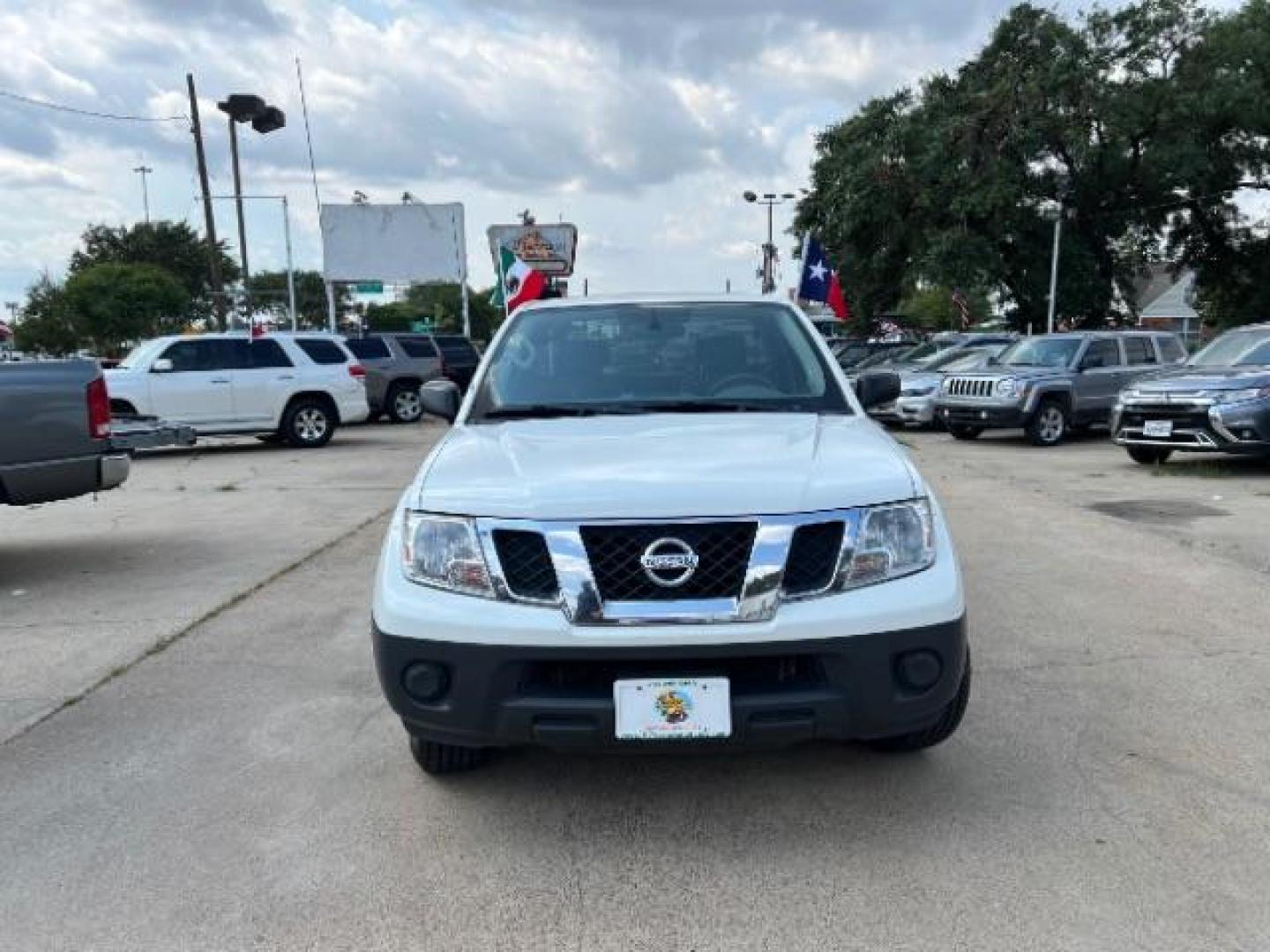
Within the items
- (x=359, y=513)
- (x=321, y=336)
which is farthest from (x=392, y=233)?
(x=359, y=513)

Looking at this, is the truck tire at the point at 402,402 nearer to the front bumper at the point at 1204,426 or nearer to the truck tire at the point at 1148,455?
the truck tire at the point at 1148,455

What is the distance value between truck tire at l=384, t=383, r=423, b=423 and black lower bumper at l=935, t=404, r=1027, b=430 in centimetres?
1047

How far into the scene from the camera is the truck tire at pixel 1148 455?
12383 millimetres

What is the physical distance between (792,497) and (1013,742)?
63.2 inches

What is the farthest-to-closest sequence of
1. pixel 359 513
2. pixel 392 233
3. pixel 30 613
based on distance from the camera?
pixel 392 233
pixel 359 513
pixel 30 613

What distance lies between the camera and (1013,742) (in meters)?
3.79

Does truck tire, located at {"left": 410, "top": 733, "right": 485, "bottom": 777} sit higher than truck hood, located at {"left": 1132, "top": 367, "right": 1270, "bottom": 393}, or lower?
lower

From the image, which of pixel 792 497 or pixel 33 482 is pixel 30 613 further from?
pixel 792 497

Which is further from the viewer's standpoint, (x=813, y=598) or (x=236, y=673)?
(x=236, y=673)

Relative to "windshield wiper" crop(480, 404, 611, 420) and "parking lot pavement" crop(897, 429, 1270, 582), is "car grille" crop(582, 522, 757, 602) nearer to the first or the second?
"windshield wiper" crop(480, 404, 611, 420)

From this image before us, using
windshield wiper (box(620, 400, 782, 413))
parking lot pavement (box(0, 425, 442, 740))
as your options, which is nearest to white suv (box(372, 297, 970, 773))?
windshield wiper (box(620, 400, 782, 413))

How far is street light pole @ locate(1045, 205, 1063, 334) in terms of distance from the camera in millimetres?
27547

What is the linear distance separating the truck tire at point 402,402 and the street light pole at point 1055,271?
16.5m

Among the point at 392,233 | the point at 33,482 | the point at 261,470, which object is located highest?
the point at 392,233
